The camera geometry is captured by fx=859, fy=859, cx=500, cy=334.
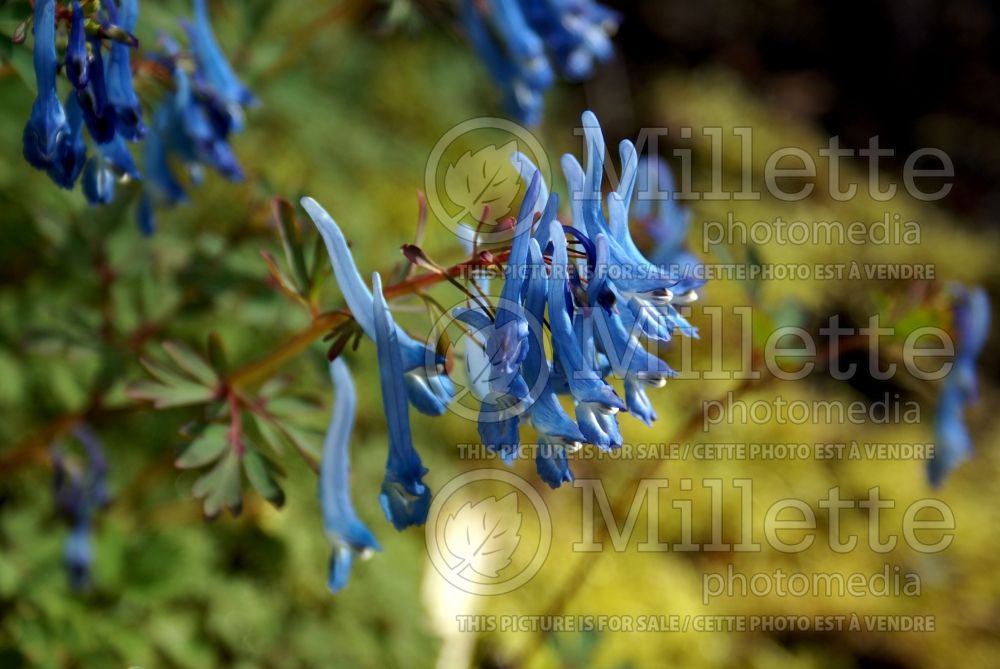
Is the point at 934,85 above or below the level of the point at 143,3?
above

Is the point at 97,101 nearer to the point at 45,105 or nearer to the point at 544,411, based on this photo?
the point at 45,105

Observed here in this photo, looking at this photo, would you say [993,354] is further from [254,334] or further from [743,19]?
[254,334]

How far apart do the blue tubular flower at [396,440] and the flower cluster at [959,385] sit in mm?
1758

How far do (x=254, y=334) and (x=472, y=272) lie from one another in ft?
5.86

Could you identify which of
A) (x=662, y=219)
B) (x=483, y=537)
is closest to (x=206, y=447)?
(x=662, y=219)

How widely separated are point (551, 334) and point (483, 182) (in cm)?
218

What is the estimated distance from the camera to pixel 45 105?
4.99 ft

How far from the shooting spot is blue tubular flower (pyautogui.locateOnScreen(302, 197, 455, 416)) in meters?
1.43

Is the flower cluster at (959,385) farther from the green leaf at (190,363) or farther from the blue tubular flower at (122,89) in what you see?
the blue tubular flower at (122,89)

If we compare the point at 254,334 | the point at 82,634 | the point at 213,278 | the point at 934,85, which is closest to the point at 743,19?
the point at 934,85

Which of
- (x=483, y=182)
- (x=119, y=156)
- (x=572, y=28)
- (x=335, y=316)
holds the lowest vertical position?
(x=335, y=316)

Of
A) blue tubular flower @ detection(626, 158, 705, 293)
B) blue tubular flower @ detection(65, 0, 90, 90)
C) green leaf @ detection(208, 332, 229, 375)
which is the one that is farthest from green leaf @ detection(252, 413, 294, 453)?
blue tubular flower @ detection(626, 158, 705, 293)

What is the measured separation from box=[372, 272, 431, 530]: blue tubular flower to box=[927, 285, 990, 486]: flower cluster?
69.2 inches

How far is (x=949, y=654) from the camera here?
3883 millimetres
